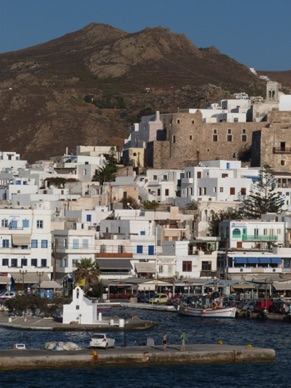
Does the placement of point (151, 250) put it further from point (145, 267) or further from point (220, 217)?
point (220, 217)

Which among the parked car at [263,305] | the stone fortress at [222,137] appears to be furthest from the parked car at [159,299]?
the stone fortress at [222,137]

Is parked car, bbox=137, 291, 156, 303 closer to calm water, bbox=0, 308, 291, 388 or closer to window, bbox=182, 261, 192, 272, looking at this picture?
window, bbox=182, 261, 192, 272

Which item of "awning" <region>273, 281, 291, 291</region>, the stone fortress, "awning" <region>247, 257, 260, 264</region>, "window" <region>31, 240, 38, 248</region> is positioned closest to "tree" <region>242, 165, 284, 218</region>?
the stone fortress

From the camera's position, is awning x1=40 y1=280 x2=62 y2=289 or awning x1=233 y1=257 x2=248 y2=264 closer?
awning x1=40 y1=280 x2=62 y2=289

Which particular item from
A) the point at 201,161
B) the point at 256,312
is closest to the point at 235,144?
the point at 201,161

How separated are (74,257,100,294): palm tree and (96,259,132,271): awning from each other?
2.90 m

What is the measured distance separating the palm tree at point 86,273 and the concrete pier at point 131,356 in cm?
3106

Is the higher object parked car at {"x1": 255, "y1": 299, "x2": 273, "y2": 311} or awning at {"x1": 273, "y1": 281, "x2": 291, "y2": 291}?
awning at {"x1": 273, "y1": 281, "x2": 291, "y2": 291}

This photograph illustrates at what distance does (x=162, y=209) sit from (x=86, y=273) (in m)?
19.5

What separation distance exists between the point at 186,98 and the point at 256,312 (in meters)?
109

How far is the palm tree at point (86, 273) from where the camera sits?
90688mm

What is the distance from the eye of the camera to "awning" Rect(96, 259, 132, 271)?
9512 cm

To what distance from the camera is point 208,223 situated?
10656 cm

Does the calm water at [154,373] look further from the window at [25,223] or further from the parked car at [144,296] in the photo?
the window at [25,223]
